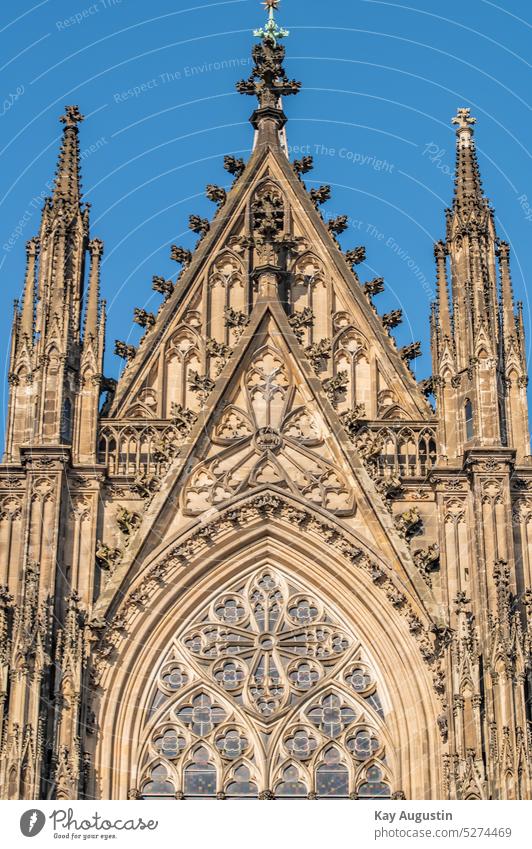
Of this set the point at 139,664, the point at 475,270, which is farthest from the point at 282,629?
the point at 475,270

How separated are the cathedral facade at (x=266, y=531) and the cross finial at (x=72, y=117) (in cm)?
5

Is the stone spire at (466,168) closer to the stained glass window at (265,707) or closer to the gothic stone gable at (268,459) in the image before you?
the gothic stone gable at (268,459)

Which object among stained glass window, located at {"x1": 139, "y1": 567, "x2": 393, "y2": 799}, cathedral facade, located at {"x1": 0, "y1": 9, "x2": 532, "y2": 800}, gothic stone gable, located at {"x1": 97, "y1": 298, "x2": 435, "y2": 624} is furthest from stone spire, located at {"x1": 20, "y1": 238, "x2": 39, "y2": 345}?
stained glass window, located at {"x1": 139, "y1": 567, "x2": 393, "y2": 799}

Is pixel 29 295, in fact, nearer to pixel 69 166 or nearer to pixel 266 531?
pixel 69 166

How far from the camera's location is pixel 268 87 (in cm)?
3762

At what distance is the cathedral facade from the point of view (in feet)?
97.3

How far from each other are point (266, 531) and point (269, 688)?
2.41 meters

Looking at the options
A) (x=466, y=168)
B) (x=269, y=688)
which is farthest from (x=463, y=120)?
(x=269, y=688)

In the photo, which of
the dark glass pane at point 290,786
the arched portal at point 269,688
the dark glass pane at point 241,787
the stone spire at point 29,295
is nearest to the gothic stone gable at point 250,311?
the stone spire at point 29,295

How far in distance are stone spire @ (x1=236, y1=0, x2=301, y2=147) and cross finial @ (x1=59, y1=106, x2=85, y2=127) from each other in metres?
3.49

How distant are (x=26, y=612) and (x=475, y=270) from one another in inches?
353

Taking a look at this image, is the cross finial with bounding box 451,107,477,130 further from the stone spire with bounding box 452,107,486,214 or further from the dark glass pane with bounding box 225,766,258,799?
the dark glass pane with bounding box 225,766,258,799

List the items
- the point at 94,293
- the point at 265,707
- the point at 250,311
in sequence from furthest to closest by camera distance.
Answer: the point at 250,311 < the point at 94,293 < the point at 265,707
